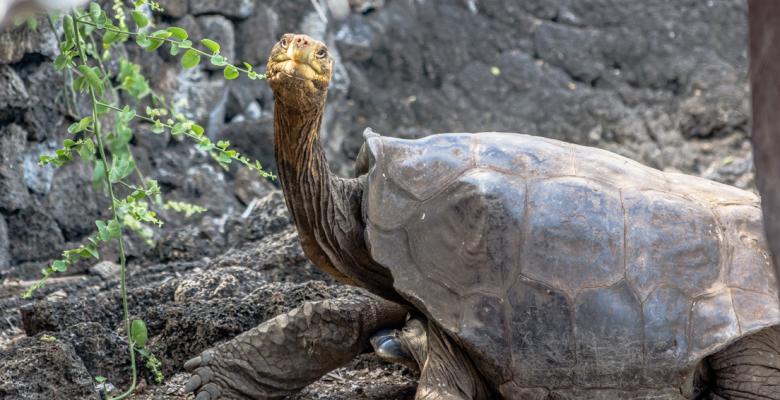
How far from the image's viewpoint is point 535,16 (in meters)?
9.08

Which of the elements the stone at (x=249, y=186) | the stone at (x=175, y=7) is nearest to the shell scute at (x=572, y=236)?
the stone at (x=249, y=186)

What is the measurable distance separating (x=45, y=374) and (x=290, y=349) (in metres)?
0.72

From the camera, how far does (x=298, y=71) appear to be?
110 inches

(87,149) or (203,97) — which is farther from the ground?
Result: (87,149)

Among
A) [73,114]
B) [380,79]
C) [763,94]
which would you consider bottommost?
[380,79]

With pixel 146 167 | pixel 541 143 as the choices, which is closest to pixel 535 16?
pixel 146 167

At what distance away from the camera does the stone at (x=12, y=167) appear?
201 inches

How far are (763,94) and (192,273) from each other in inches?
145

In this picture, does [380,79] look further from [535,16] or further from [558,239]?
[558,239]

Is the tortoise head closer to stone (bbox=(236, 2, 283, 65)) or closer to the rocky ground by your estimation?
the rocky ground

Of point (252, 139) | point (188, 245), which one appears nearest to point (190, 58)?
point (188, 245)

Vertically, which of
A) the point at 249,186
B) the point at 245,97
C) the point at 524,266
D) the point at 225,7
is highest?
→ the point at 524,266

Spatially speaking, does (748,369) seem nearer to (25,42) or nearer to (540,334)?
(540,334)

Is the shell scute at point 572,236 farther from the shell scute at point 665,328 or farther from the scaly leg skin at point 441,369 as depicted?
the scaly leg skin at point 441,369
